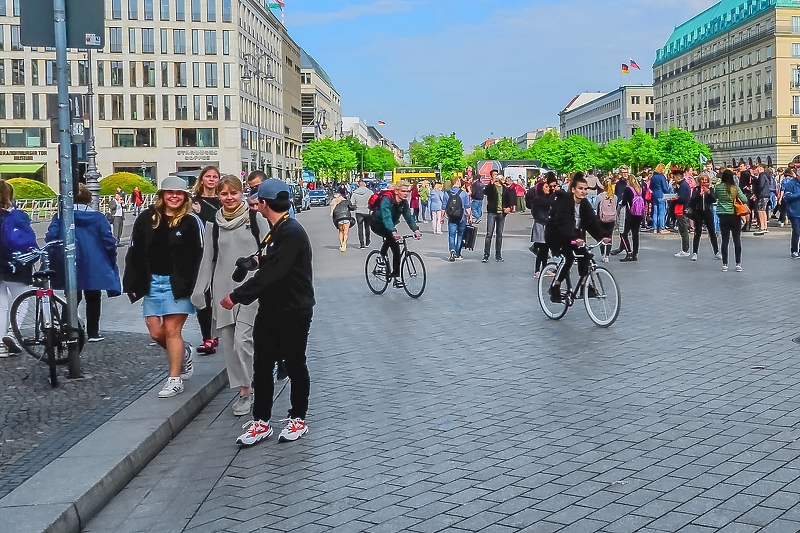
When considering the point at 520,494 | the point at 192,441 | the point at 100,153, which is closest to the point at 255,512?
the point at 520,494

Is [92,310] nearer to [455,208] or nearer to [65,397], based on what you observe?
[65,397]

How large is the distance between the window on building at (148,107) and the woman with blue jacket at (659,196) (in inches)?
2538

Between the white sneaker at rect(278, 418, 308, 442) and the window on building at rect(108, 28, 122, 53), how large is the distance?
277ft

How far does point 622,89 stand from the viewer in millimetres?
165125

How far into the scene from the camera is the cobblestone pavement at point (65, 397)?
6.11 m

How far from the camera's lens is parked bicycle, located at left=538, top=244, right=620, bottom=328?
11.5 meters

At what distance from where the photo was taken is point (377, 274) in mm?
15805

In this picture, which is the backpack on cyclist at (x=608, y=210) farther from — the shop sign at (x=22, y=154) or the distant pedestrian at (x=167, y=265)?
the shop sign at (x=22, y=154)

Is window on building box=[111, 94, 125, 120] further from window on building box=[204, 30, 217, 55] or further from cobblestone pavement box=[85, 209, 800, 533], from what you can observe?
cobblestone pavement box=[85, 209, 800, 533]

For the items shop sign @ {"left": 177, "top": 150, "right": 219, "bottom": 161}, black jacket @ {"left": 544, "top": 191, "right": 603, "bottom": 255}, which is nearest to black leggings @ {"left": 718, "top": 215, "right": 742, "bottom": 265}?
black jacket @ {"left": 544, "top": 191, "right": 603, "bottom": 255}

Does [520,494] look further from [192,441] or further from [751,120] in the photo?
[751,120]

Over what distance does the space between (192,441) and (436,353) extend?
3.64 m

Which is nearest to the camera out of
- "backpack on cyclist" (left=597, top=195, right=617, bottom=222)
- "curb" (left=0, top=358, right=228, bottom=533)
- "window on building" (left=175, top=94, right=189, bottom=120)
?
"curb" (left=0, top=358, right=228, bottom=533)

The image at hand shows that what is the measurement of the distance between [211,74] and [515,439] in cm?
8483
